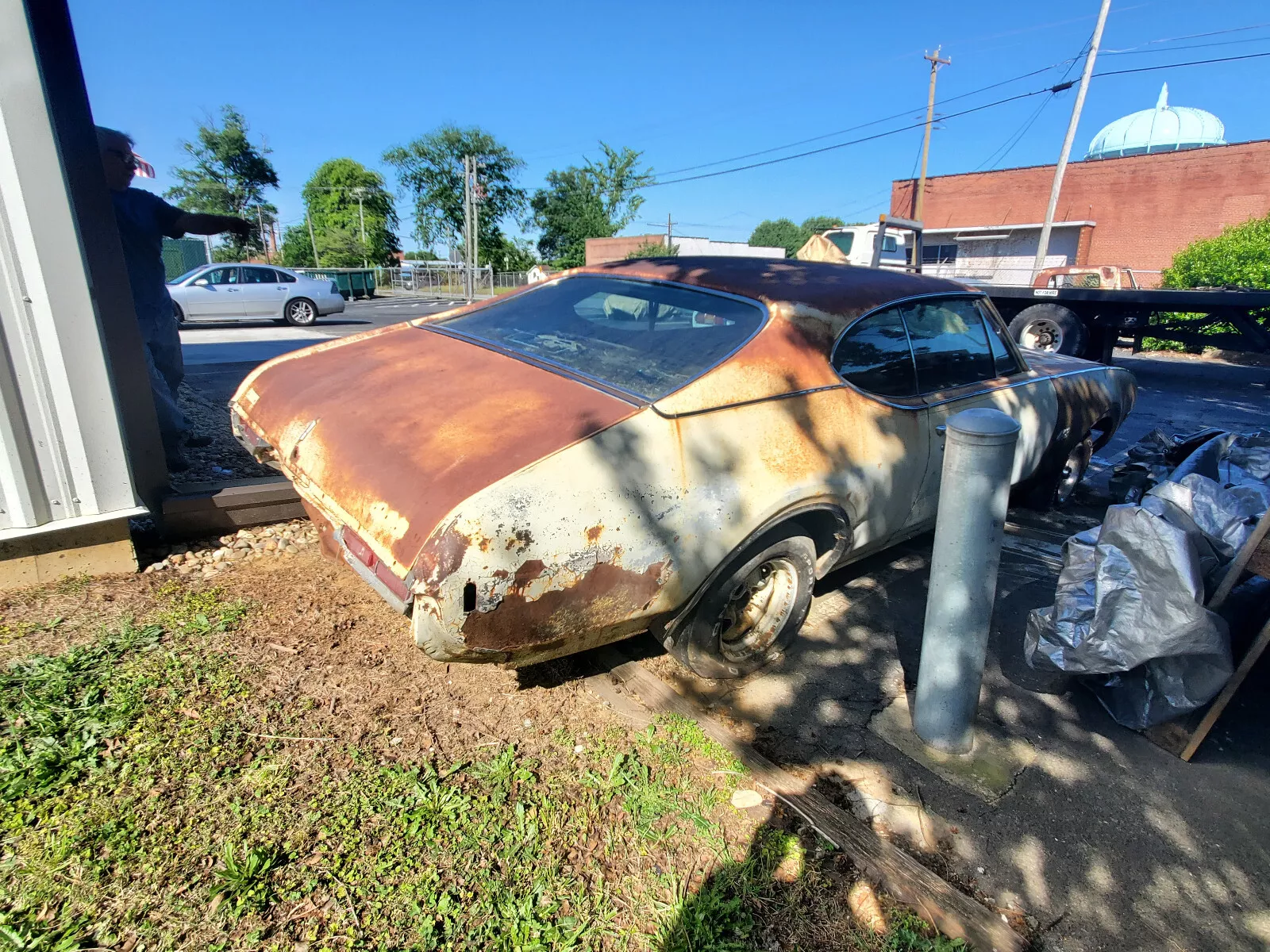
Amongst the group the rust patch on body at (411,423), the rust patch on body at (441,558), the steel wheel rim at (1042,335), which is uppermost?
the rust patch on body at (411,423)

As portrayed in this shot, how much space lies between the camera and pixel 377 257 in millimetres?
53688

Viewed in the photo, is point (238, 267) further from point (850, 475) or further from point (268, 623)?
point (850, 475)

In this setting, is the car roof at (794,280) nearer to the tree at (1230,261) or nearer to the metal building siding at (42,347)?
the metal building siding at (42,347)

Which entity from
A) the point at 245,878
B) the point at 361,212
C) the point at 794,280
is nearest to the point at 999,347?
the point at 794,280

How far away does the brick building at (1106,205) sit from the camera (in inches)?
955

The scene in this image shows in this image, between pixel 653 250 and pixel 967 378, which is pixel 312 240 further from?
pixel 967 378

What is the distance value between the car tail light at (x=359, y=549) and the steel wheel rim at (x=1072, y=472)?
455 centimetres

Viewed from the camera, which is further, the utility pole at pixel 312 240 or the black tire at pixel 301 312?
Result: the utility pole at pixel 312 240

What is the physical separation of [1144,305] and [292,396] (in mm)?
10167

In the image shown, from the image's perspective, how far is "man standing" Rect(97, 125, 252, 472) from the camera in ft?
13.2

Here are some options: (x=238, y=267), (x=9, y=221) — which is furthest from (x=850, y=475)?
(x=238, y=267)

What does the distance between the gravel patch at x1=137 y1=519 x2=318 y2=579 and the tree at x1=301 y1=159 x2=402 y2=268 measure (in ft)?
178

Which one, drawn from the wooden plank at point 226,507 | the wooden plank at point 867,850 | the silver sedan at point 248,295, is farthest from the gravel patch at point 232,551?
the silver sedan at point 248,295

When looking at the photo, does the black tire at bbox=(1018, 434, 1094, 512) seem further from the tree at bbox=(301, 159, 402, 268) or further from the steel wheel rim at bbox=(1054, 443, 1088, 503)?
the tree at bbox=(301, 159, 402, 268)
